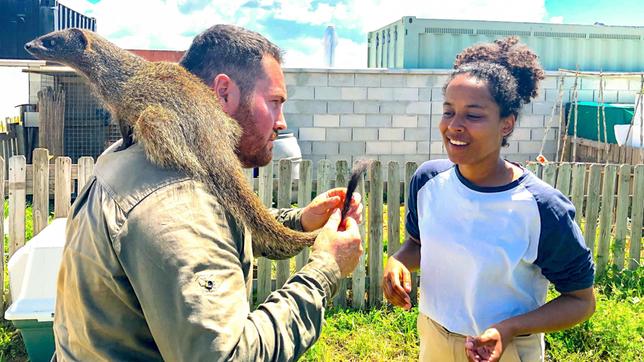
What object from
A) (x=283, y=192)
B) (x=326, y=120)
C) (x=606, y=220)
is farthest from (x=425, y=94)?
(x=283, y=192)

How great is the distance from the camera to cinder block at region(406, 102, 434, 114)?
10.2 meters

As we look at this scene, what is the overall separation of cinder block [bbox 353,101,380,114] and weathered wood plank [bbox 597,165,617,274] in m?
4.85

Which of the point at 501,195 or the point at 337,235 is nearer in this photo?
the point at 337,235

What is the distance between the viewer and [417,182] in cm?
258

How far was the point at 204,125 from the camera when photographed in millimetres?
1736

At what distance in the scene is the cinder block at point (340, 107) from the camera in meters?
10.1

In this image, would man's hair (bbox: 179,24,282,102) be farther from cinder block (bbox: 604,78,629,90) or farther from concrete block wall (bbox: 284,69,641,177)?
cinder block (bbox: 604,78,629,90)

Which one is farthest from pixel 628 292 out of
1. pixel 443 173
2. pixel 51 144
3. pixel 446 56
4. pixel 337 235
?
pixel 51 144

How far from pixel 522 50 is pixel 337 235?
120 cm

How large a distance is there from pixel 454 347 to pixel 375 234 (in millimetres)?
3024

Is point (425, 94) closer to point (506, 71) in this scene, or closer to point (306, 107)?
point (306, 107)

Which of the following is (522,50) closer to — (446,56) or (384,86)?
(384,86)

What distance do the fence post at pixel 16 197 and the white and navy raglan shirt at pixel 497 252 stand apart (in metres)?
3.75

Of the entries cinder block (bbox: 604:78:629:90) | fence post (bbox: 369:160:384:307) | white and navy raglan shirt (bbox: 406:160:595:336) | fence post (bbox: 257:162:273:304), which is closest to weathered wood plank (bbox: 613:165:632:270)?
fence post (bbox: 369:160:384:307)
